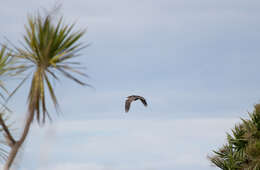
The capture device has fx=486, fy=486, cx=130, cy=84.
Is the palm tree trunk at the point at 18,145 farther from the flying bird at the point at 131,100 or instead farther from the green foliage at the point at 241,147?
the green foliage at the point at 241,147

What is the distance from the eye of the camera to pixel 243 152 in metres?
23.9

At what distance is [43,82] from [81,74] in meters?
0.91

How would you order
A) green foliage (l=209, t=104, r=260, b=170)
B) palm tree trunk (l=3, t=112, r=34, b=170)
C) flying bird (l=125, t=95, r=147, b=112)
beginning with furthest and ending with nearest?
1. green foliage (l=209, t=104, r=260, b=170)
2. flying bird (l=125, t=95, r=147, b=112)
3. palm tree trunk (l=3, t=112, r=34, b=170)

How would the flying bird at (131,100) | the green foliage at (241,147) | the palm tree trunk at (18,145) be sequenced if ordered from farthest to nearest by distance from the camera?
the green foliage at (241,147) < the flying bird at (131,100) < the palm tree trunk at (18,145)

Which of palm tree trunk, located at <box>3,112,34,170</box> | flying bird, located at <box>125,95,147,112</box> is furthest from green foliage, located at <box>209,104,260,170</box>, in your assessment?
palm tree trunk, located at <box>3,112,34,170</box>

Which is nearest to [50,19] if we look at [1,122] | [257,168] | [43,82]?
[43,82]

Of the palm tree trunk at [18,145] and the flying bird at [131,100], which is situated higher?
the flying bird at [131,100]

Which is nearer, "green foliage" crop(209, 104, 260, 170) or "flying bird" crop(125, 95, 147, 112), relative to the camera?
"flying bird" crop(125, 95, 147, 112)

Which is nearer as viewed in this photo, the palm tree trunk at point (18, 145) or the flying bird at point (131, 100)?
the palm tree trunk at point (18, 145)

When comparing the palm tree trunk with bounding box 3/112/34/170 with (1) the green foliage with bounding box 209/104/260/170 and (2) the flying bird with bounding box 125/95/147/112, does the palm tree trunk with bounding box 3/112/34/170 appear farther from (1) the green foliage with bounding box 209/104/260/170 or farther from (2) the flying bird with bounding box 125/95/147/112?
(1) the green foliage with bounding box 209/104/260/170

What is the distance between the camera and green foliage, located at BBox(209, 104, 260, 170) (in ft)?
A: 77.2

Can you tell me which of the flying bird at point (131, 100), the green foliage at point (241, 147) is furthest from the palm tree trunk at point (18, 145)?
the green foliage at point (241, 147)

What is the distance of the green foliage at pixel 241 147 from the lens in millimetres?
23531

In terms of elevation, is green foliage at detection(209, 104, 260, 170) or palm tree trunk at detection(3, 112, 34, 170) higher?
green foliage at detection(209, 104, 260, 170)
